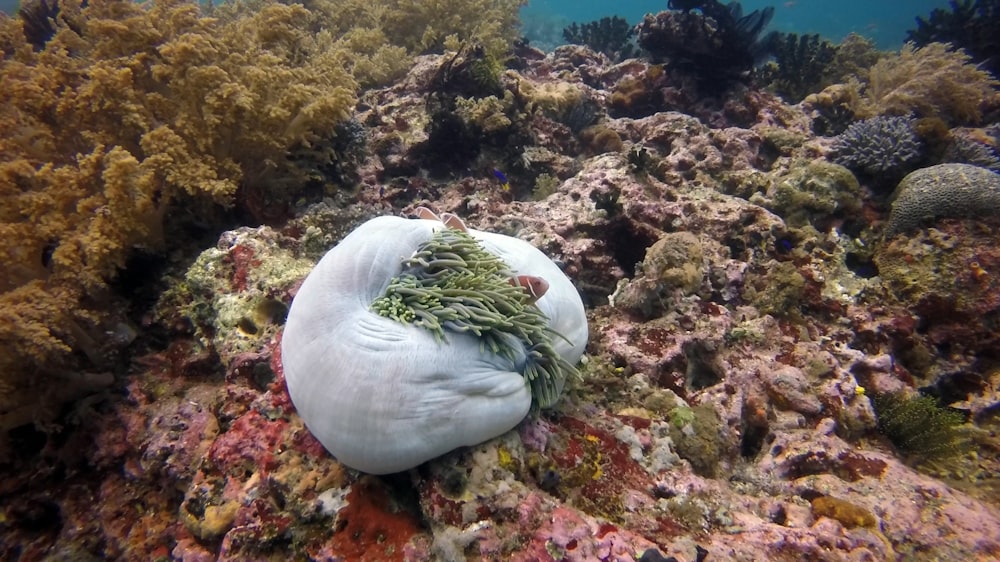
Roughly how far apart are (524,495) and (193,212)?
12.4 feet

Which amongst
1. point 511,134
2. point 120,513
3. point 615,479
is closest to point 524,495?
point 615,479

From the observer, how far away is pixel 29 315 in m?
3.16

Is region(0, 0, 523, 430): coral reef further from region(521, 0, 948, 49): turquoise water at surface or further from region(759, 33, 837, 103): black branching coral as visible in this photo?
region(521, 0, 948, 49): turquoise water at surface

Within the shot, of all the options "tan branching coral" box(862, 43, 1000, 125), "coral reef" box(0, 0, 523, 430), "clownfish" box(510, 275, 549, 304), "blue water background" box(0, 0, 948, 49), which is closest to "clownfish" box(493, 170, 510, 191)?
"coral reef" box(0, 0, 523, 430)

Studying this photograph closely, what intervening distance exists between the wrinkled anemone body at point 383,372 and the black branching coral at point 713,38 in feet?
23.0

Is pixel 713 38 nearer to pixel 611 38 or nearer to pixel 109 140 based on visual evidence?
pixel 611 38

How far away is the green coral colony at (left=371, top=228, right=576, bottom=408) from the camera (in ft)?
8.80

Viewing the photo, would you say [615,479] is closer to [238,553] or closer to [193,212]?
[238,553]

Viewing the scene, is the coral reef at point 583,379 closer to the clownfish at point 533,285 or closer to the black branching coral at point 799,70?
the clownfish at point 533,285

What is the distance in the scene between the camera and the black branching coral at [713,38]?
7.46m

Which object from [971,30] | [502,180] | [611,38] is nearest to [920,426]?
[502,180]

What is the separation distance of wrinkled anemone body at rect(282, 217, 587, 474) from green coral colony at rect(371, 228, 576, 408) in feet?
0.13

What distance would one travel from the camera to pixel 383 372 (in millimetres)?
2400

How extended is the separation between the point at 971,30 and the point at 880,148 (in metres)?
8.22
